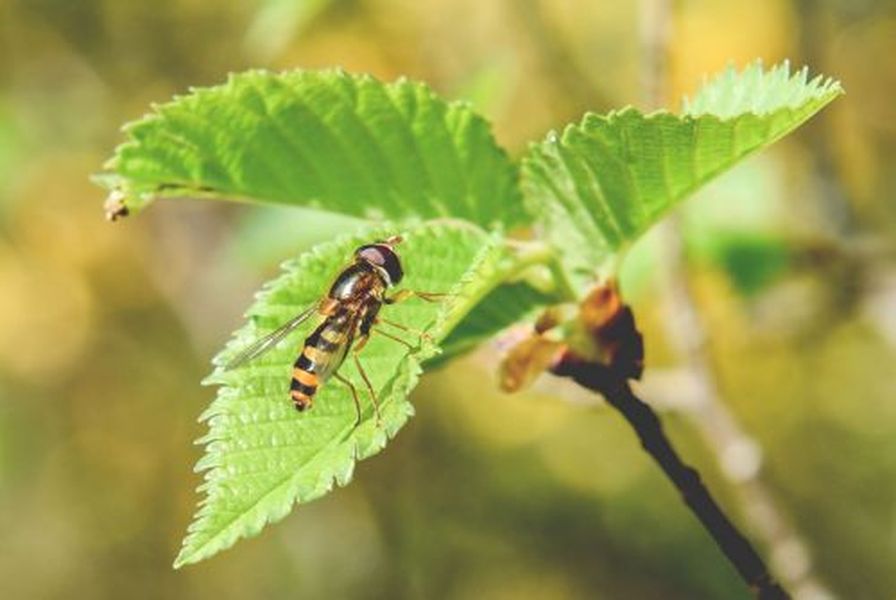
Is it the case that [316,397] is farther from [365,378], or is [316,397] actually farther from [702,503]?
[702,503]

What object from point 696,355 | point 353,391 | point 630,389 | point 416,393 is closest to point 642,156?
A: point 630,389

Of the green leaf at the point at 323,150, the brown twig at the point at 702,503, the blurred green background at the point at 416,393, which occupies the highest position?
the blurred green background at the point at 416,393

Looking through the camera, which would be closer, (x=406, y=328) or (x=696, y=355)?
(x=406, y=328)

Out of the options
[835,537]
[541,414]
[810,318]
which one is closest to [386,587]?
[541,414]

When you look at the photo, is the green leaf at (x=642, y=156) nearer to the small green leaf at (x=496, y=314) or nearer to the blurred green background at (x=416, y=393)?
the small green leaf at (x=496, y=314)

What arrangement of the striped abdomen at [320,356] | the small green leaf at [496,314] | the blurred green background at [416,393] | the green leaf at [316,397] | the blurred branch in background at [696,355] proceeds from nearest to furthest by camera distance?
the green leaf at [316,397] → the striped abdomen at [320,356] → the small green leaf at [496,314] → the blurred branch in background at [696,355] → the blurred green background at [416,393]

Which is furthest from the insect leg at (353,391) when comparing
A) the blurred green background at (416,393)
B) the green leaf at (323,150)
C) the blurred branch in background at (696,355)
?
the blurred green background at (416,393)

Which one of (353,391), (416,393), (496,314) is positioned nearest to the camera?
(353,391)

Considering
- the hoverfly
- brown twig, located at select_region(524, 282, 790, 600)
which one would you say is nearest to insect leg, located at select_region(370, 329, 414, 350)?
the hoverfly
